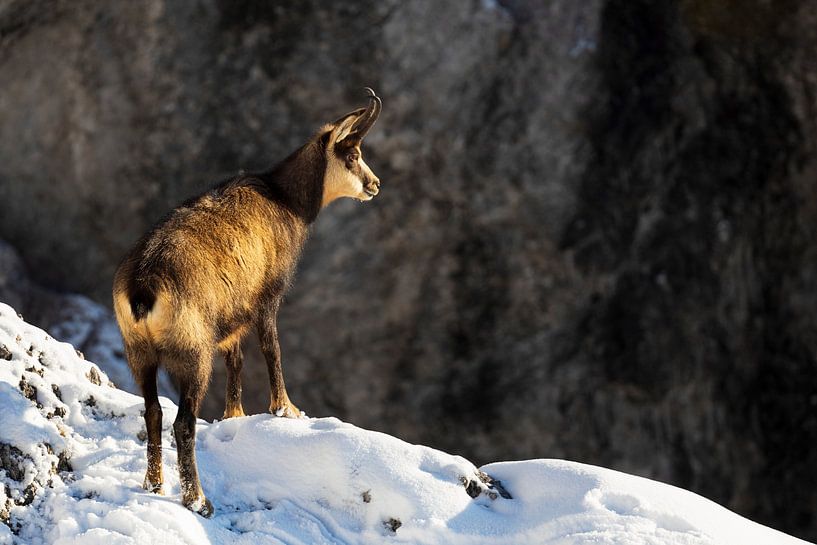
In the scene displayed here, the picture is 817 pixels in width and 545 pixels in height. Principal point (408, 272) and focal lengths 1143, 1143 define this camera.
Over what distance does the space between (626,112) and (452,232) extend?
8.76 ft

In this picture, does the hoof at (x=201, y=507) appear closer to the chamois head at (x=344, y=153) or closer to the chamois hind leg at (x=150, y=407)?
the chamois hind leg at (x=150, y=407)

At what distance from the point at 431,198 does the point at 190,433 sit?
8.60 metres

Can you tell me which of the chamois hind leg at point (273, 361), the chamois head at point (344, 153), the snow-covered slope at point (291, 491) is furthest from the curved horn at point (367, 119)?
the snow-covered slope at point (291, 491)

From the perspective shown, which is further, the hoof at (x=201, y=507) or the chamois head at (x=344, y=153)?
the chamois head at (x=344, y=153)

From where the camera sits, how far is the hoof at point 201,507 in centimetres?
541

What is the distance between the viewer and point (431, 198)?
Answer: 13.9 metres

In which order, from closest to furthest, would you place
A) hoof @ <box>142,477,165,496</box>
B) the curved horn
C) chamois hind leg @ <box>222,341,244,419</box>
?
hoof @ <box>142,477,165,496</box>, chamois hind leg @ <box>222,341,244,419</box>, the curved horn

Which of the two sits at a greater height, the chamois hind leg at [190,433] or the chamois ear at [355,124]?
the chamois ear at [355,124]

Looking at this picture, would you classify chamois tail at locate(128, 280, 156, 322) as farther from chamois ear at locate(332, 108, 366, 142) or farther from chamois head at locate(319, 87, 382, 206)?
chamois ear at locate(332, 108, 366, 142)

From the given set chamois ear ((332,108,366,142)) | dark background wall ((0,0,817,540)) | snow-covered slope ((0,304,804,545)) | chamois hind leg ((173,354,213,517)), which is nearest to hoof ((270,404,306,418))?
snow-covered slope ((0,304,804,545))

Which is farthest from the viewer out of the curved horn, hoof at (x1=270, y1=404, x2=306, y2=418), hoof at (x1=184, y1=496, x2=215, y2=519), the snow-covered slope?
the curved horn

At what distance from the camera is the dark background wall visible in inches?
547

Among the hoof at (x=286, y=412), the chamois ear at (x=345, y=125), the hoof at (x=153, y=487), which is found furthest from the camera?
the chamois ear at (x=345, y=125)

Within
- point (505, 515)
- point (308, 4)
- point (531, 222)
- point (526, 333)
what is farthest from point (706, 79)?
point (505, 515)
